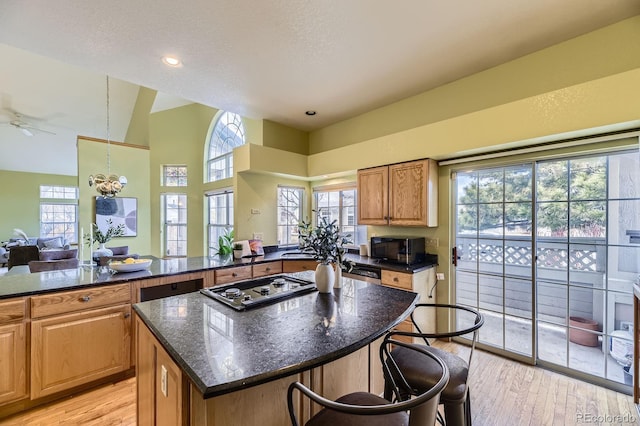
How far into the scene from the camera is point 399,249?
3.10 m

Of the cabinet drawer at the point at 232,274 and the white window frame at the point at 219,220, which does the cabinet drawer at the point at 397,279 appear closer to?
the cabinet drawer at the point at 232,274

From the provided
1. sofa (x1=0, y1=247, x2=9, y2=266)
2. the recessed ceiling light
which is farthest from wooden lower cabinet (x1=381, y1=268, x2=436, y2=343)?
sofa (x1=0, y1=247, x2=9, y2=266)

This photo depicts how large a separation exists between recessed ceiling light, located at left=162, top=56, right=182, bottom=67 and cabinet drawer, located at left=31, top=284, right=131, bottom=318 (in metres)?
2.04

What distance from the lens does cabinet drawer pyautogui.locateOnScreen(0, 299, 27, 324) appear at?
1.89 m

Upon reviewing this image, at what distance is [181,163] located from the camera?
21.3 ft

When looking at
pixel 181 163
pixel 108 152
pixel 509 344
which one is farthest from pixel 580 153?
pixel 108 152

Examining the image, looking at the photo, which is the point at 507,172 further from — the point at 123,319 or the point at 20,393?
the point at 20,393

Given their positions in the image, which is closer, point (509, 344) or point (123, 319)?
point (123, 319)

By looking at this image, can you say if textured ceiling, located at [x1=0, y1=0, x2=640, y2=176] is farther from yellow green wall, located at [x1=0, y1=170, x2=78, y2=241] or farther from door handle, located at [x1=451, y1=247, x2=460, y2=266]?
yellow green wall, located at [x1=0, y1=170, x2=78, y2=241]

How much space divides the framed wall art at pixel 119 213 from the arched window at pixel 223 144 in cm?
182

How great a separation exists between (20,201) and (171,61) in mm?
11019

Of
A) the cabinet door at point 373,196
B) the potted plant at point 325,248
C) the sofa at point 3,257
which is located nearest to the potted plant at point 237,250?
the cabinet door at point 373,196

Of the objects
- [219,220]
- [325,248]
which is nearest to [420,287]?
[325,248]

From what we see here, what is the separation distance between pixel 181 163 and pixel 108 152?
140cm
